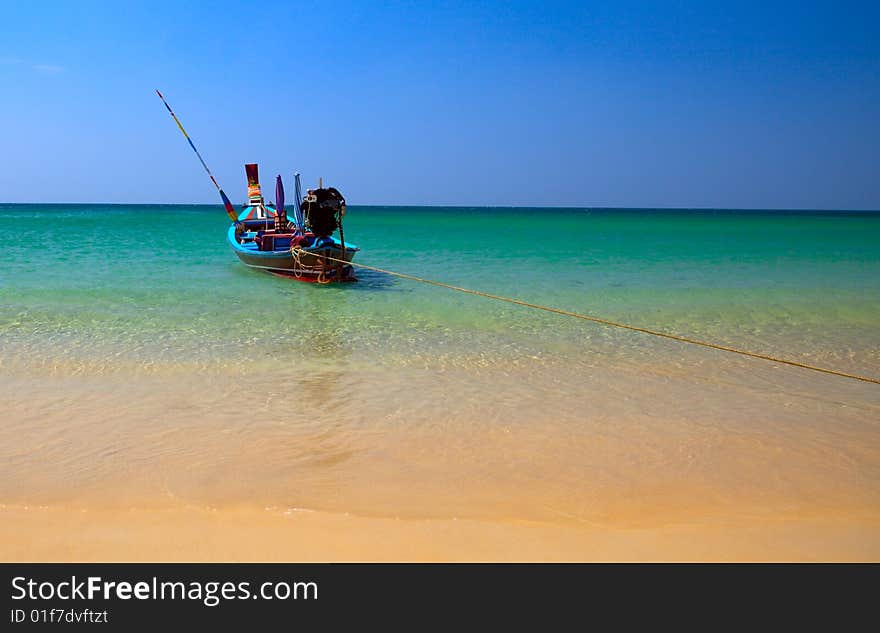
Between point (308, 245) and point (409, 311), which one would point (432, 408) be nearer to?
point (409, 311)

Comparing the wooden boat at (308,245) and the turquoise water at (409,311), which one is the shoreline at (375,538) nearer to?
the turquoise water at (409,311)

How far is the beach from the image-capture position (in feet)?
11.8

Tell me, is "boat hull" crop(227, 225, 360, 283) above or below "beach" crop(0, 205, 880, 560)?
above

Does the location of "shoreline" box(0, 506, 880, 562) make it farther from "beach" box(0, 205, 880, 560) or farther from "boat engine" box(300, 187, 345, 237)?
"boat engine" box(300, 187, 345, 237)

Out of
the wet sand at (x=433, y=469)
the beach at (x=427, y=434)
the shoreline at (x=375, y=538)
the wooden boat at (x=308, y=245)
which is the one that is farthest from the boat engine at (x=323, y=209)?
the shoreline at (x=375, y=538)

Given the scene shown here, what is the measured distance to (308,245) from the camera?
51.2ft

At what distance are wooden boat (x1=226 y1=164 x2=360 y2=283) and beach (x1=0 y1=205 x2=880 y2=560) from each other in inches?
145

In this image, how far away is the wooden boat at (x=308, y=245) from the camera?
1519 centimetres

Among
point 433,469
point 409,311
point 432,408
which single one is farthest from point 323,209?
point 433,469

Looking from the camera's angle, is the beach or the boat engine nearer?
the beach

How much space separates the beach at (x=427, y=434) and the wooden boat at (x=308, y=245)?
12.1 ft

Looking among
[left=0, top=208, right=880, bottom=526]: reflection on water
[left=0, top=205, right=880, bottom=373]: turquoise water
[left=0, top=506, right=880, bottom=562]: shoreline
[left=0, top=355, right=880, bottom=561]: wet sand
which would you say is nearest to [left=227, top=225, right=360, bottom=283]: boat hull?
[left=0, top=205, right=880, bottom=373]: turquoise water

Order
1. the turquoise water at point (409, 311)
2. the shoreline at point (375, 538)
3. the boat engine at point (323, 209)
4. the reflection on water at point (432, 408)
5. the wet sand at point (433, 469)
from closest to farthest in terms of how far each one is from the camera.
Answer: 1. the shoreline at point (375, 538)
2. the wet sand at point (433, 469)
3. the reflection on water at point (432, 408)
4. the turquoise water at point (409, 311)
5. the boat engine at point (323, 209)

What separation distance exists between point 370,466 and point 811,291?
13.9 m
